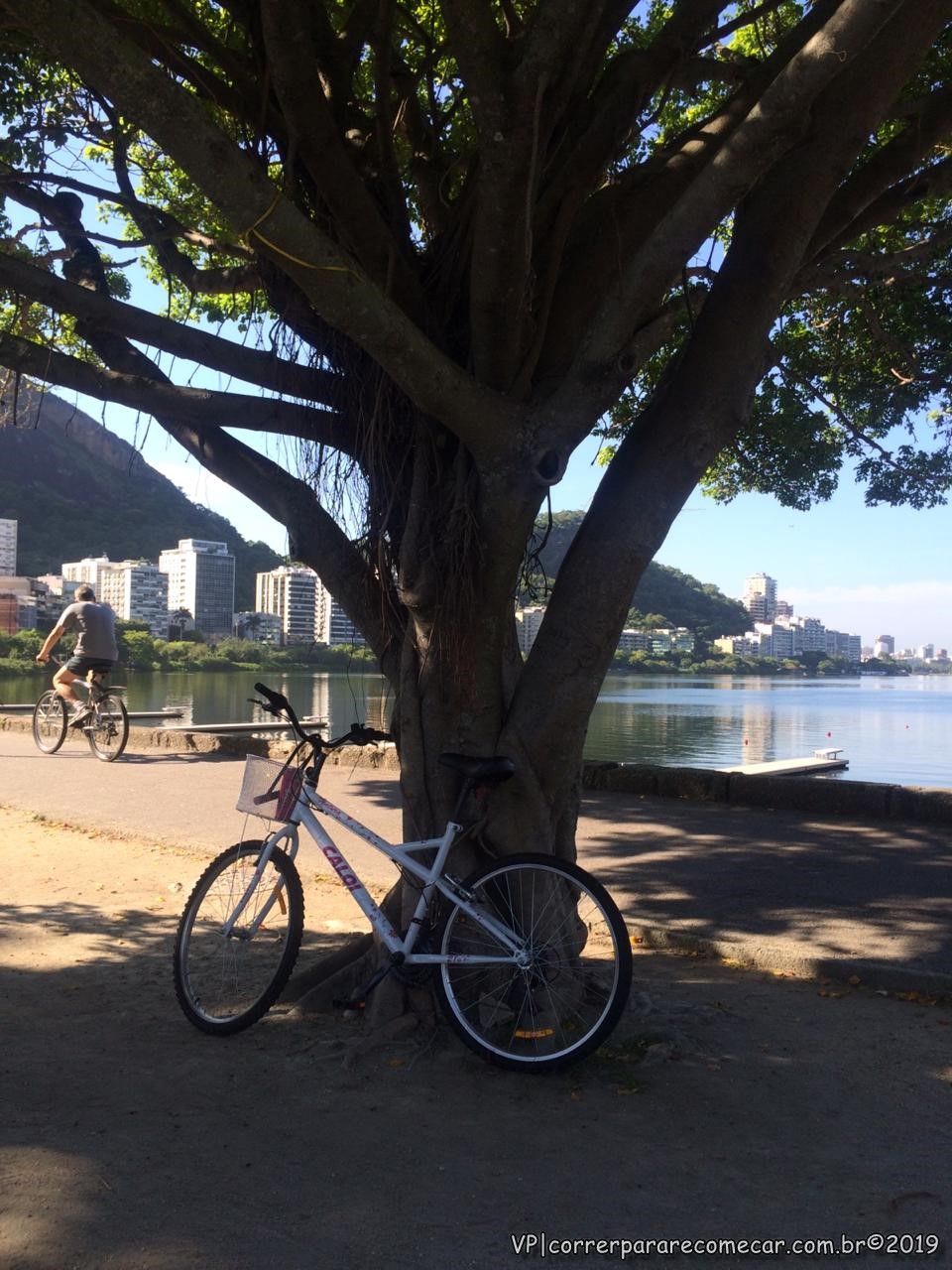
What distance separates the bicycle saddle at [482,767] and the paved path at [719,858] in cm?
227

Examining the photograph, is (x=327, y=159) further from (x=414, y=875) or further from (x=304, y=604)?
(x=304, y=604)

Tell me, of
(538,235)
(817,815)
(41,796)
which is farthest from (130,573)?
(538,235)

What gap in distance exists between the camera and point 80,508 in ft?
216

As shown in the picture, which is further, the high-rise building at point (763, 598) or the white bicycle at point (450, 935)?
the high-rise building at point (763, 598)

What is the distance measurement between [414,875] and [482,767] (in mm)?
589

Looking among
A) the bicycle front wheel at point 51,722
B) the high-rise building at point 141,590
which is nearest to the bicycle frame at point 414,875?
the bicycle front wheel at point 51,722

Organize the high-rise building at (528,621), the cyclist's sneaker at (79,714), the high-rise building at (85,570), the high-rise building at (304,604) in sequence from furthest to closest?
1. the high-rise building at (85,570)
2. the cyclist's sneaker at (79,714)
3. the high-rise building at (304,604)
4. the high-rise building at (528,621)

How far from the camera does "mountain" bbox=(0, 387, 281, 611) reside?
57.3 m

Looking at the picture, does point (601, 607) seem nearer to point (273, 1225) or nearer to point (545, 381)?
point (545, 381)

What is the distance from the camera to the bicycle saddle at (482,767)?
154 inches

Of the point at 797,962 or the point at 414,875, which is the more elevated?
the point at 414,875

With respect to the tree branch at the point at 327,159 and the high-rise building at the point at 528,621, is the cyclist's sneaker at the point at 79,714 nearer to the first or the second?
the high-rise building at the point at 528,621

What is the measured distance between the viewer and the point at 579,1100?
3.46 metres

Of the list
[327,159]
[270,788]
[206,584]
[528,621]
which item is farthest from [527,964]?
[206,584]
